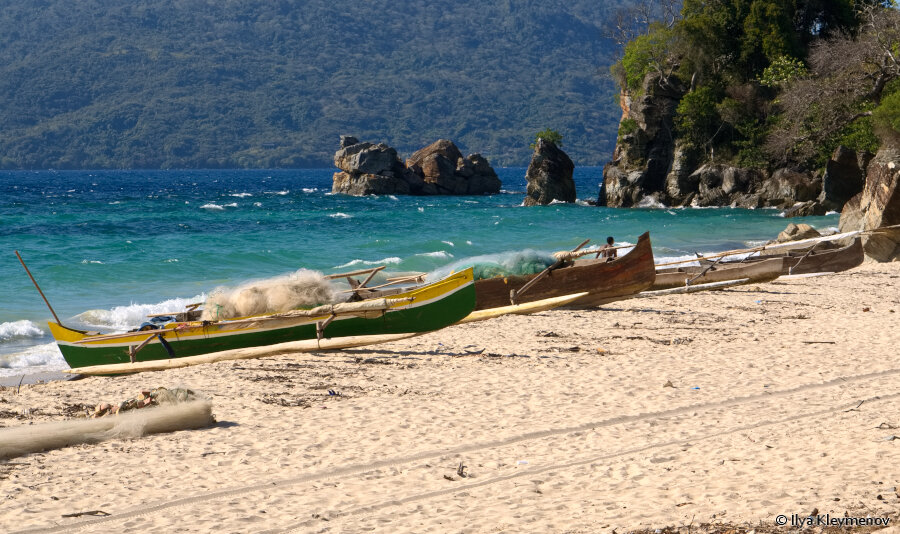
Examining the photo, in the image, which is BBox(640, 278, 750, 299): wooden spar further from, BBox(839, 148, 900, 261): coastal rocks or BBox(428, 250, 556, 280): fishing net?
BBox(839, 148, 900, 261): coastal rocks

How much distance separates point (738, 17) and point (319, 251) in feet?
105

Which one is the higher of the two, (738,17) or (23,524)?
(738,17)

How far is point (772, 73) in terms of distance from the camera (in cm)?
4597

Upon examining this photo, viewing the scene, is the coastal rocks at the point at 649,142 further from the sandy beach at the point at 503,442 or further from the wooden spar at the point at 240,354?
the wooden spar at the point at 240,354

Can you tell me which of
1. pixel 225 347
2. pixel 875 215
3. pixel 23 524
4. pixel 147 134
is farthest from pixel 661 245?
pixel 147 134

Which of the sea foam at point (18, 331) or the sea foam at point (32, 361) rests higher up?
the sea foam at point (18, 331)

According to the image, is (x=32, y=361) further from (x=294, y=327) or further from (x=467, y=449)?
(x=467, y=449)

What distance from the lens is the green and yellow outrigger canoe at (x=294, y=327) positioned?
11.5 meters

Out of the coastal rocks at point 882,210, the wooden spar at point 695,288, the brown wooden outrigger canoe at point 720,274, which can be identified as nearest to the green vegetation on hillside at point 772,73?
the coastal rocks at point 882,210

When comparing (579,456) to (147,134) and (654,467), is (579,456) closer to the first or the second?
(654,467)

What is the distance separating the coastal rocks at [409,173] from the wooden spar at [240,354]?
189ft

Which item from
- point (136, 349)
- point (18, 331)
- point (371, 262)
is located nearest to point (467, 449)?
point (136, 349)

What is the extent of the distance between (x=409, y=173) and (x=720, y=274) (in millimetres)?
55767

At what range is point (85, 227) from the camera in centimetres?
3931
